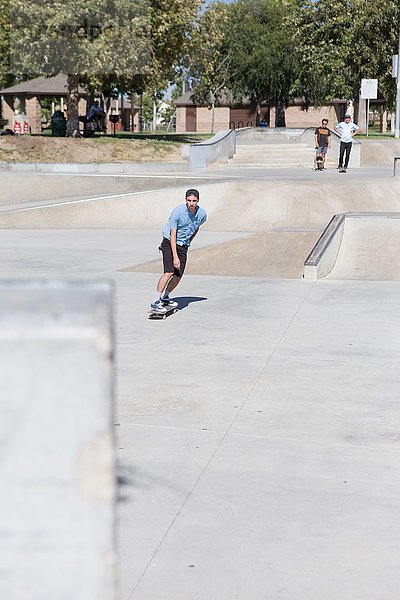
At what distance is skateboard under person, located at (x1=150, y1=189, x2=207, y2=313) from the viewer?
1019 centimetres

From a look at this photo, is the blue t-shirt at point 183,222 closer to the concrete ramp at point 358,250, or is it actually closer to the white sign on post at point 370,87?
the concrete ramp at point 358,250

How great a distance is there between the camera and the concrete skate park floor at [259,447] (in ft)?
13.8

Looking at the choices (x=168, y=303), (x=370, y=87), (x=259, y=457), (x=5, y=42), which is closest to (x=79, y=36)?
(x=370, y=87)

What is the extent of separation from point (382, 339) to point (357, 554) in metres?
5.32

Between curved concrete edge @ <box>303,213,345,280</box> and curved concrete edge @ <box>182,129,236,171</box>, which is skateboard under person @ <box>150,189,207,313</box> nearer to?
curved concrete edge @ <box>303,213,345,280</box>

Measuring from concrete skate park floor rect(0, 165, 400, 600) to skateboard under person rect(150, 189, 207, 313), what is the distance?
14.5 inches

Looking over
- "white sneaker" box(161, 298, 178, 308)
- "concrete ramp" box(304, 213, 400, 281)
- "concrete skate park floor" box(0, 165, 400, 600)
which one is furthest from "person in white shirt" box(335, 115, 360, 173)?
"white sneaker" box(161, 298, 178, 308)

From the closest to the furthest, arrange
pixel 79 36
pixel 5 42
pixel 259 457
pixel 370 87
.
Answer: pixel 259 457, pixel 79 36, pixel 370 87, pixel 5 42

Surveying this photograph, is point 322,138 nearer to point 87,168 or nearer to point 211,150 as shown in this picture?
point 211,150

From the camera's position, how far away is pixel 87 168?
98.0ft

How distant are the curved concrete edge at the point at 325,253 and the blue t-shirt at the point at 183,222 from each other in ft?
11.8

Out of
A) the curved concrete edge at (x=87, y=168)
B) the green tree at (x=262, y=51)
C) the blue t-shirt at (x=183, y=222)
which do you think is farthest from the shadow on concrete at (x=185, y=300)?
the green tree at (x=262, y=51)

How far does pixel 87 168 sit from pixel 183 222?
66.4 ft

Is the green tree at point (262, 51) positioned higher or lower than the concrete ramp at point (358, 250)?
higher
